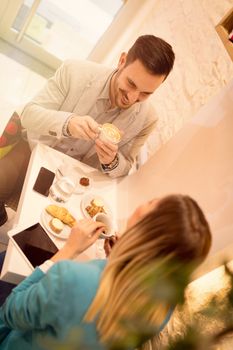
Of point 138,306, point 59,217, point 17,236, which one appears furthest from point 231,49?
point 138,306

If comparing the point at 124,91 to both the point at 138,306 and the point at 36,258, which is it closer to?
the point at 36,258

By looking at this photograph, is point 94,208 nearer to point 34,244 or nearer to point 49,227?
point 49,227

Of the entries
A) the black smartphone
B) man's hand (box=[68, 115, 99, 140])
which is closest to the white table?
the black smartphone

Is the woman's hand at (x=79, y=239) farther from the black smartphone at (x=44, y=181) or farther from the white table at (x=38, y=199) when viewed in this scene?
the black smartphone at (x=44, y=181)

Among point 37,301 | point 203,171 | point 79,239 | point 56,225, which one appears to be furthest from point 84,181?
point 37,301

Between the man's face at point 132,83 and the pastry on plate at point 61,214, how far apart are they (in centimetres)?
70

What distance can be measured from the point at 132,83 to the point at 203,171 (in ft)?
1.90

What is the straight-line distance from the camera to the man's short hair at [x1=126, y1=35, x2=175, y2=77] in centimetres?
153

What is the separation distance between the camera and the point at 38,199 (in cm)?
148

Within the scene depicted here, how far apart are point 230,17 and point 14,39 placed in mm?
2936

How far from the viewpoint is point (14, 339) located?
3.29 ft

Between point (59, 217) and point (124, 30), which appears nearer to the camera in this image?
point (59, 217)

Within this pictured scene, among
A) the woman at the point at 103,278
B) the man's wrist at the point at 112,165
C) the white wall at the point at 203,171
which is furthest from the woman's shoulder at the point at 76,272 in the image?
the man's wrist at the point at 112,165

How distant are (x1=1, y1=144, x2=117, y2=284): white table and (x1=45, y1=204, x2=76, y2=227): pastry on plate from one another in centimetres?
4
